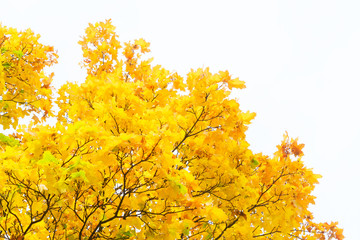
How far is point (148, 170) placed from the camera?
3029 millimetres

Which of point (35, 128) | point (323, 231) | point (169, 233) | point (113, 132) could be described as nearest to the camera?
point (35, 128)

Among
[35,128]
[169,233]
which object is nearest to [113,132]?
[35,128]

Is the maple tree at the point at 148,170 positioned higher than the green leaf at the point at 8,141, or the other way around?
the green leaf at the point at 8,141

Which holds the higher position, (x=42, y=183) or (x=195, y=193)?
(x=195, y=193)

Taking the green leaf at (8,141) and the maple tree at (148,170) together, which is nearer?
the maple tree at (148,170)

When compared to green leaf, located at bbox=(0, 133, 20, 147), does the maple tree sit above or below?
below

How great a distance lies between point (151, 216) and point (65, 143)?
1.22 meters

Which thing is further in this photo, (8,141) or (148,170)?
(8,141)

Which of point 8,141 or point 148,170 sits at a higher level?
point 8,141

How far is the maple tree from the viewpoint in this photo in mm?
2826

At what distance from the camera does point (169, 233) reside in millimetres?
3373

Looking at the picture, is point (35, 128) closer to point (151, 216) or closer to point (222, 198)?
point (151, 216)

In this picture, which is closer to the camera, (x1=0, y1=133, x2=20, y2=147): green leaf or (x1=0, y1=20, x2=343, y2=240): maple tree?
(x1=0, y1=20, x2=343, y2=240): maple tree

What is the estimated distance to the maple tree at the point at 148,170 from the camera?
111 inches
